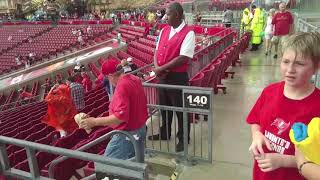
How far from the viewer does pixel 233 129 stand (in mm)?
5293

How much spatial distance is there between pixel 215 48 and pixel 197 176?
5988 millimetres

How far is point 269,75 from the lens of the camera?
8.83 m

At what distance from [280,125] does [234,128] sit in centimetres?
348

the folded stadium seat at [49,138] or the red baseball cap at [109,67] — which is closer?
the red baseball cap at [109,67]

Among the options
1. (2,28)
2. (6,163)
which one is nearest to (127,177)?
(6,163)

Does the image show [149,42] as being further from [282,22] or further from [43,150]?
[43,150]

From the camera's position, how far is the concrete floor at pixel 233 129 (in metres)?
4.04

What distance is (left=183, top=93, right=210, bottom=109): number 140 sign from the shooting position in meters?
3.97

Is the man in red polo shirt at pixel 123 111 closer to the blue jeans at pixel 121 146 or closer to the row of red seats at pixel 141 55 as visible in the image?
the blue jeans at pixel 121 146

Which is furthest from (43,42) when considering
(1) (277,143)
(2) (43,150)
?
(1) (277,143)

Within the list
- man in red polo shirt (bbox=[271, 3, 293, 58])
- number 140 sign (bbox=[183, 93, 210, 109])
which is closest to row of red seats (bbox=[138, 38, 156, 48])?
man in red polo shirt (bbox=[271, 3, 293, 58])

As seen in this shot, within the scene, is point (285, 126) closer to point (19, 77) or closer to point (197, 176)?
point (197, 176)

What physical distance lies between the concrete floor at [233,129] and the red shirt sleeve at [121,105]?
132 centimetres

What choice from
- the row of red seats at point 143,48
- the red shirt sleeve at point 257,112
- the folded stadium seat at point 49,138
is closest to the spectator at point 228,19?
the row of red seats at point 143,48
